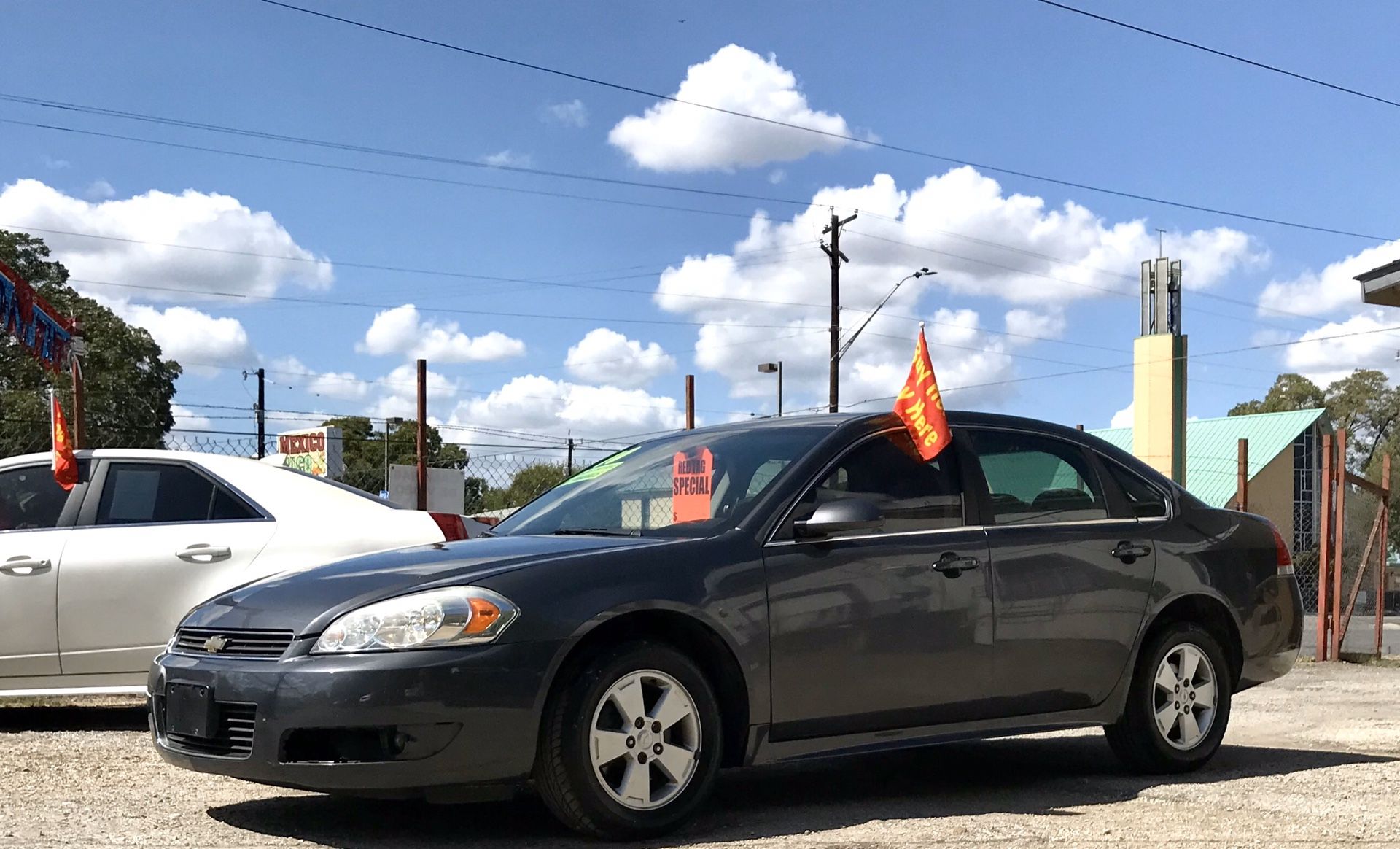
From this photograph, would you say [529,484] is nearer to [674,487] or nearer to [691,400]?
[691,400]

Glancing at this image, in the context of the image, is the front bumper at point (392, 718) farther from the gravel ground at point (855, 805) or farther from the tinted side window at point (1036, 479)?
the tinted side window at point (1036, 479)

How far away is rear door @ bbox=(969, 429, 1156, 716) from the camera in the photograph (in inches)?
236

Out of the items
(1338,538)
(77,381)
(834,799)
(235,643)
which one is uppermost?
(77,381)

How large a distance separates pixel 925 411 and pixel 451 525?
2804mm

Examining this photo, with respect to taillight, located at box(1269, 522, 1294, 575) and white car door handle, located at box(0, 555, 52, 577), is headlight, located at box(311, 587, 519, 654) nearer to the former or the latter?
white car door handle, located at box(0, 555, 52, 577)

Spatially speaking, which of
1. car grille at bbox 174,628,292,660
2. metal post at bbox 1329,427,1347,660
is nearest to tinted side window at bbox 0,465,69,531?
car grille at bbox 174,628,292,660

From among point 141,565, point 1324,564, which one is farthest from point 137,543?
point 1324,564

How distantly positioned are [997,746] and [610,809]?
3.34 m

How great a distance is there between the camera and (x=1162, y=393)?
4919 centimetres

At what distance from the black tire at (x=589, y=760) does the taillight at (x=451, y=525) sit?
9.68 feet

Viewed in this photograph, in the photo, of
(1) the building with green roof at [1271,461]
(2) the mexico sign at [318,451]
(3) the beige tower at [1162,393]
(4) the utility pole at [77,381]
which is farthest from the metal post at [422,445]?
(1) the building with green roof at [1271,461]

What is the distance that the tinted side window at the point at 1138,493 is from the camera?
21.8 ft

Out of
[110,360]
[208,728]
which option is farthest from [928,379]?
[110,360]

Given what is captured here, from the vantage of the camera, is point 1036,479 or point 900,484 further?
point 1036,479
